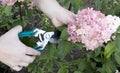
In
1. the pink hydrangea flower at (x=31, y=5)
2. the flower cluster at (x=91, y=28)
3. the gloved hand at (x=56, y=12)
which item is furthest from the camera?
the pink hydrangea flower at (x=31, y=5)

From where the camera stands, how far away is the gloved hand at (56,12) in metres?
1.62

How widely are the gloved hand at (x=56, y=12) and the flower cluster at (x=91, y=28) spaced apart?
0.23ft

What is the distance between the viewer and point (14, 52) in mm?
1564

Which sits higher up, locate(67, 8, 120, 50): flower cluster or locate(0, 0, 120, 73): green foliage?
locate(67, 8, 120, 50): flower cluster

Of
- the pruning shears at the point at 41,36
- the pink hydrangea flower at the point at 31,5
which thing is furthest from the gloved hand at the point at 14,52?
the pink hydrangea flower at the point at 31,5

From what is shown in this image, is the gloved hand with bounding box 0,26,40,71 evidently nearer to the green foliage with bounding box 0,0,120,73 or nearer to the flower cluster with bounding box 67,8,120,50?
the green foliage with bounding box 0,0,120,73

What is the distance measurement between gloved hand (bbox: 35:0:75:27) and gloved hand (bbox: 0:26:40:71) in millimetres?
188

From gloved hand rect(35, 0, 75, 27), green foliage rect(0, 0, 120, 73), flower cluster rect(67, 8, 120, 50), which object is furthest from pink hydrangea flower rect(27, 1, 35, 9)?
flower cluster rect(67, 8, 120, 50)

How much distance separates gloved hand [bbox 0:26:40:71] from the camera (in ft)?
5.13

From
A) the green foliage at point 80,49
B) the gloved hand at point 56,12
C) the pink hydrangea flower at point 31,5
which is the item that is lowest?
the green foliage at point 80,49

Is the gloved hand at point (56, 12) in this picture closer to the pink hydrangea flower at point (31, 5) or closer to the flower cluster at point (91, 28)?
the flower cluster at point (91, 28)

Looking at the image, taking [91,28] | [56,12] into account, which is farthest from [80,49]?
[91,28]

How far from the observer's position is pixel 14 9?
2.90 meters

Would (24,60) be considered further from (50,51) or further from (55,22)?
(50,51)
